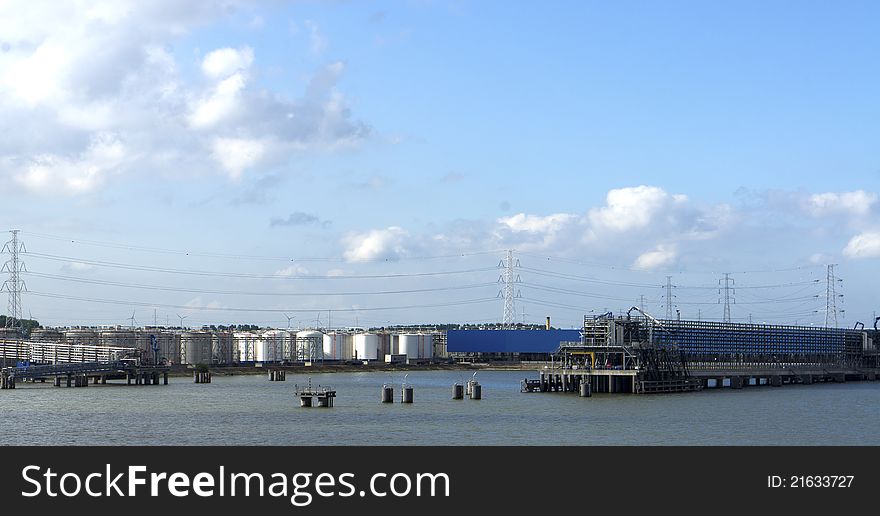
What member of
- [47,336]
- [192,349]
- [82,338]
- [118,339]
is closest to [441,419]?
[118,339]

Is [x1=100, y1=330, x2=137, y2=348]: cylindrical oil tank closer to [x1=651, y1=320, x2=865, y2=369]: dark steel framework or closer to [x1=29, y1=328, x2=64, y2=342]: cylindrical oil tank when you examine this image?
[x1=29, y1=328, x2=64, y2=342]: cylindrical oil tank

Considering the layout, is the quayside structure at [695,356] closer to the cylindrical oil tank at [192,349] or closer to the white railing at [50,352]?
the white railing at [50,352]

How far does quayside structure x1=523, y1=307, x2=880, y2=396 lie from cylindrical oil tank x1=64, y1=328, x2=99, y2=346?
294ft

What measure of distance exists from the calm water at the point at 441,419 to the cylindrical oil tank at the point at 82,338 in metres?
73.9

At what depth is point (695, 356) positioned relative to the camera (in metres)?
112

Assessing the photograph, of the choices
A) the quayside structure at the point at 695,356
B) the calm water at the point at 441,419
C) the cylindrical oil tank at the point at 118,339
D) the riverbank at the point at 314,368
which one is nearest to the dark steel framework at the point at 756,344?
the quayside structure at the point at 695,356

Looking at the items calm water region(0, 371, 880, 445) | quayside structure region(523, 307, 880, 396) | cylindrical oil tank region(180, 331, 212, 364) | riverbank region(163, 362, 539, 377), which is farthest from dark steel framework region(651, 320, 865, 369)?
cylindrical oil tank region(180, 331, 212, 364)

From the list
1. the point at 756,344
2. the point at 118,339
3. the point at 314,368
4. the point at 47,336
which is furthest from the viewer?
→ the point at 314,368

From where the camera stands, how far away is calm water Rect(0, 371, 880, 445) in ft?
178

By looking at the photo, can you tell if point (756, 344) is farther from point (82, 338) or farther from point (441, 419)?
point (82, 338)

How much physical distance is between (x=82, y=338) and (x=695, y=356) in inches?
4068

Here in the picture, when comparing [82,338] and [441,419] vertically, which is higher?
[82,338]

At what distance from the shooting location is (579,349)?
96.8 meters
